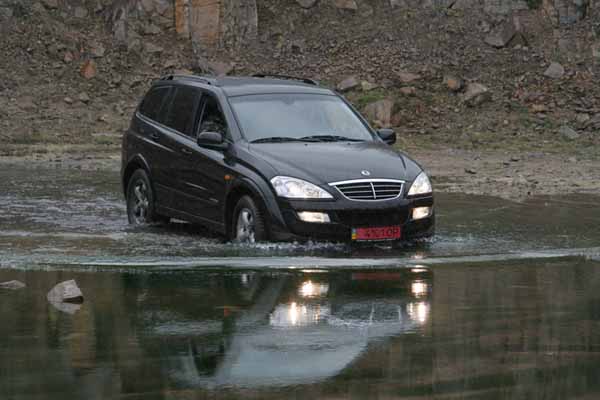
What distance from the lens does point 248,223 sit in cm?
1293

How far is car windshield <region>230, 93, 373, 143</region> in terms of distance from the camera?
1373 cm

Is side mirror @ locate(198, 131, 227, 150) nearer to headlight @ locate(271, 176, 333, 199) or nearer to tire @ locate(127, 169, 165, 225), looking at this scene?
headlight @ locate(271, 176, 333, 199)

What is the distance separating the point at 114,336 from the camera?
8242 mm

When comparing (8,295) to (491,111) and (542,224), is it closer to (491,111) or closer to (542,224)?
(542,224)

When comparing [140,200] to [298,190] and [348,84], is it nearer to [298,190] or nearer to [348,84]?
[298,190]

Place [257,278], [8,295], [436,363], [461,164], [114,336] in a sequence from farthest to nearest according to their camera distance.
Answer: [461,164], [257,278], [8,295], [114,336], [436,363]

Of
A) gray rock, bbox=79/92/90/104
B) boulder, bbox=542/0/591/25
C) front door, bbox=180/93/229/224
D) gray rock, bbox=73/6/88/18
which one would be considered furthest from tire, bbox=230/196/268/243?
gray rock, bbox=73/6/88/18

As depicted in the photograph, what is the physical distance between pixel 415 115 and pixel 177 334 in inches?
810

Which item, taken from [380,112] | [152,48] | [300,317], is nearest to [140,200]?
[300,317]

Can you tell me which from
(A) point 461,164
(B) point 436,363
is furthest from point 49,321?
(A) point 461,164

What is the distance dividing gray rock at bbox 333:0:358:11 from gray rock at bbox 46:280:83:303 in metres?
23.3

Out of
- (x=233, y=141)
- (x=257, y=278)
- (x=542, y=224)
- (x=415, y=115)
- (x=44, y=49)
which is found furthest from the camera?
(x=44, y=49)

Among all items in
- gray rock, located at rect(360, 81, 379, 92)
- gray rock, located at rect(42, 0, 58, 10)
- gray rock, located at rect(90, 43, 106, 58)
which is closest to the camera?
gray rock, located at rect(360, 81, 379, 92)

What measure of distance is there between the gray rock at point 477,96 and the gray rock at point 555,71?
145cm
